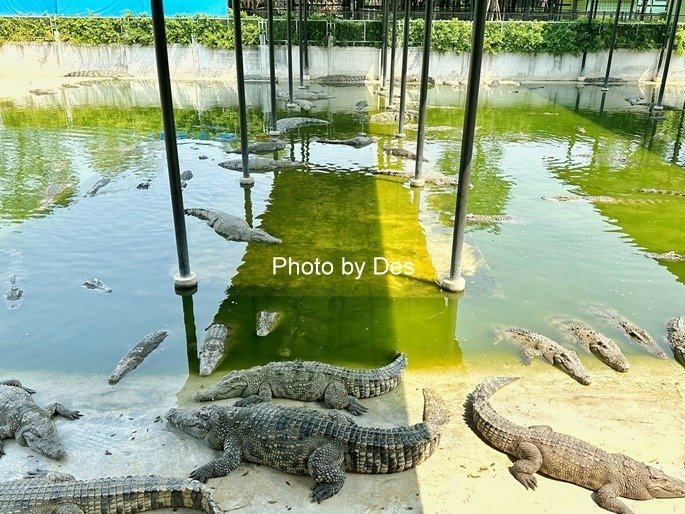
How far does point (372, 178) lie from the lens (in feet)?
36.1

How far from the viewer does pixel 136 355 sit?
526 cm

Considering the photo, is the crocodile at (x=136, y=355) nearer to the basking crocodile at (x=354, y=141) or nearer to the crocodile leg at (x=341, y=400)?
the crocodile leg at (x=341, y=400)

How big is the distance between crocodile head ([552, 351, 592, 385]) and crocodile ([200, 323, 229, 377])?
331cm

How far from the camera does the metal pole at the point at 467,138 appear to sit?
566cm

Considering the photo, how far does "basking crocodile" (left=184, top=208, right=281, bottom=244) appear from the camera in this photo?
8.00 metres

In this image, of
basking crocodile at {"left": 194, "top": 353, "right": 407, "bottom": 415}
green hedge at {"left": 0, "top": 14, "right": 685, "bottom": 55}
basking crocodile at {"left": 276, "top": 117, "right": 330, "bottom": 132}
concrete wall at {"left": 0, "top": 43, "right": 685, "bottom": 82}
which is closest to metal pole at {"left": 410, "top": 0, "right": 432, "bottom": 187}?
basking crocodile at {"left": 276, "top": 117, "right": 330, "bottom": 132}

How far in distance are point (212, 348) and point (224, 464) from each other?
5.48 ft

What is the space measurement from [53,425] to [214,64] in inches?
931

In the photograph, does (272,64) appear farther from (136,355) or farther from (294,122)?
(136,355)

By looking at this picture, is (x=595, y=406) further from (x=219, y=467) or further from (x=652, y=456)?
(x=219, y=467)

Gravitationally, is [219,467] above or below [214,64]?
below

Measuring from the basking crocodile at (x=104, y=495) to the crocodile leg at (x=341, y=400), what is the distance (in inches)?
53.8

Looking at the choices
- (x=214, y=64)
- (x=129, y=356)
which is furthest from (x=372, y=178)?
(x=214, y=64)

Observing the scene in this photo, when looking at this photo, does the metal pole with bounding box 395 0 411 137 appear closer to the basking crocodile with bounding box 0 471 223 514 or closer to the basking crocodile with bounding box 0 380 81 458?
the basking crocodile with bounding box 0 380 81 458
